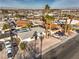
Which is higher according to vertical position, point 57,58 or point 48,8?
point 48,8

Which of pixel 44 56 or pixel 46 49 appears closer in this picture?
pixel 44 56

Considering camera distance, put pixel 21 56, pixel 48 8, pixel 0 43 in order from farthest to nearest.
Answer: pixel 48 8 → pixel 0 43 → pixel 21 56

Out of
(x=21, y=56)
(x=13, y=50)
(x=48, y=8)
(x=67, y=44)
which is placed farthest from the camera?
(x=48, y=8)

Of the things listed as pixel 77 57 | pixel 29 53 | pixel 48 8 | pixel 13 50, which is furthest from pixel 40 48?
pixel 48 8

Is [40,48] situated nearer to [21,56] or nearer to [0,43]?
[21,56]

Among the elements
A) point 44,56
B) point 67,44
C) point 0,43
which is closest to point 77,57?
point 44,56

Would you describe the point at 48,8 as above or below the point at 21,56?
above

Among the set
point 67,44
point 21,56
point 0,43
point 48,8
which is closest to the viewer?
point 21,56

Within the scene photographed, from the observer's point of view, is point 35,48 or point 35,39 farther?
point 35,39

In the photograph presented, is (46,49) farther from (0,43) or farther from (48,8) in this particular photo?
(48,8)
